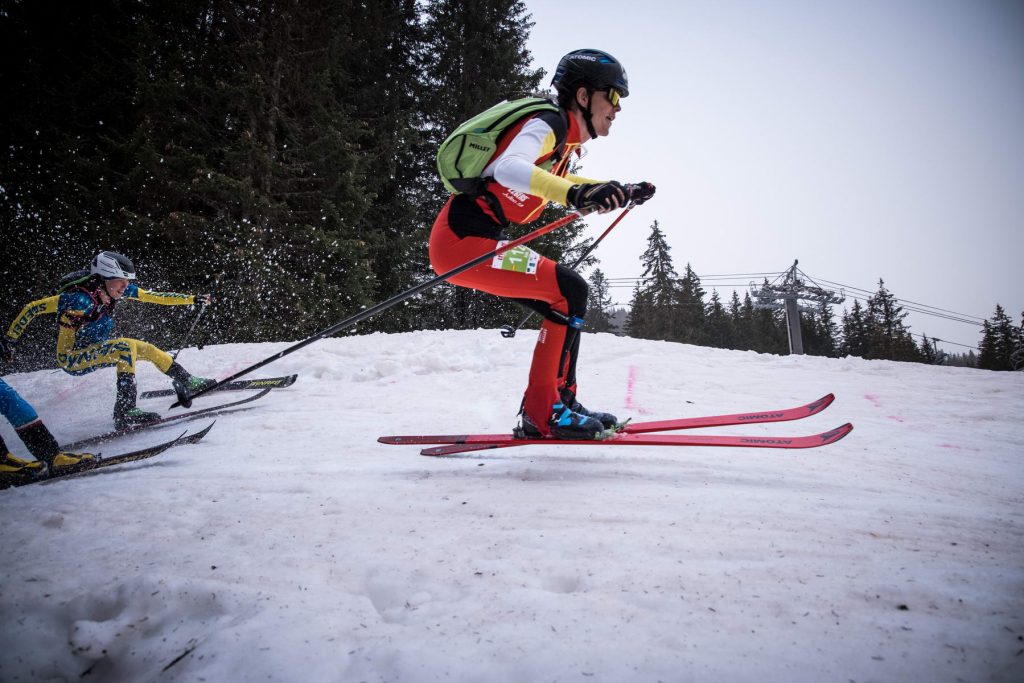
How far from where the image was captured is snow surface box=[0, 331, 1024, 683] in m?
1.24

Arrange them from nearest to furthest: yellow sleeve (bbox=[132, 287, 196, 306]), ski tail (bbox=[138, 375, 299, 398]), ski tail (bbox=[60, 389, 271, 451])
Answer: ski tail (bbox=[60, 389, 271, 451]) → yellow sleeve (bbox=[132, 287, 196, 306]) → ski tail (bbox=[138, 375, 299, 398])

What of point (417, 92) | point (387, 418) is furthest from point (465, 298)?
point (387, 418)

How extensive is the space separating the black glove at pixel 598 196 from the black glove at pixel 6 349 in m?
4.65

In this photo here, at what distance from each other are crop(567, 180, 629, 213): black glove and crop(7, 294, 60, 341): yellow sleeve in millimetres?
5113

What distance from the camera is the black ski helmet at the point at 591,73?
289 cm

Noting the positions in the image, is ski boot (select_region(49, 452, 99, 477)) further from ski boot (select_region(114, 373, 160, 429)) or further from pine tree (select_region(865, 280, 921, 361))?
pine tree (select_region(865, 280, 921, 361))

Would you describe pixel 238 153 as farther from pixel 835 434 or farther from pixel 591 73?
pixel 835 434

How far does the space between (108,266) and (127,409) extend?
5.39 feet

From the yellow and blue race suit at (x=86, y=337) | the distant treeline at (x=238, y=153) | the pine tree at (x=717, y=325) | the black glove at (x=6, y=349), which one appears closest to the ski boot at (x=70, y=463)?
the black glove at (x=6, y=349)

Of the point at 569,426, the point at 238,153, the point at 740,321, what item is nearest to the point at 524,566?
the point at 569,426

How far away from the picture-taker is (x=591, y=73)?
288 centimetres

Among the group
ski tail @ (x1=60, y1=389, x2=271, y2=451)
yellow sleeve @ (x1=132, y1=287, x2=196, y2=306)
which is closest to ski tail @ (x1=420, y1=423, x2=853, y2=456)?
ski tail @ (x1=60, y1=389, x2=271, y2=451)

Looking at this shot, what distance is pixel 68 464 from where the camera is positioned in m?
3.30

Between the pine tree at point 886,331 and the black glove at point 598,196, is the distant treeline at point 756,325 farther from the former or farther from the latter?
the black glove at point 598,196
